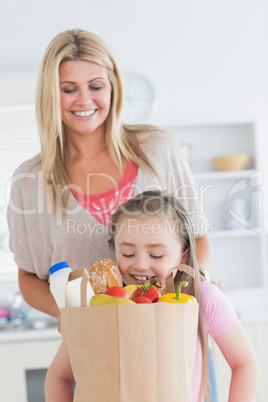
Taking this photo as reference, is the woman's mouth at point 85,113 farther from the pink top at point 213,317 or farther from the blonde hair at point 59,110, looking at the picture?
the pink top at point 213,317

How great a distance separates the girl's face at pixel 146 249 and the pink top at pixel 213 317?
0.36 ft

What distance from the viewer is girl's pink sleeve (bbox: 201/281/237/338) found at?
1.20 m

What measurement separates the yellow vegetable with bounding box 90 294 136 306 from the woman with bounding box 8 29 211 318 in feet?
1.67

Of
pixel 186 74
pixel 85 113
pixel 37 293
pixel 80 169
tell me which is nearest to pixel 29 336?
pixel 37 293

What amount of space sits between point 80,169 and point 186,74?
2.18m

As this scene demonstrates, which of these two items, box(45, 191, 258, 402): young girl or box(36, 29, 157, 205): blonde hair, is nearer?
box(45, 191, 258, 402): young girl

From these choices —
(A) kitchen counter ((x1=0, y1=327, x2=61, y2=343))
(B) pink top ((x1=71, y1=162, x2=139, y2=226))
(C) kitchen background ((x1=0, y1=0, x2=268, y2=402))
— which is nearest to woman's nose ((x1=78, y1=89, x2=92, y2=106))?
(B) pink top ((x1=71, y1=162, x2=139, y2=226))

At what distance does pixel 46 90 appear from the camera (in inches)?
59.7

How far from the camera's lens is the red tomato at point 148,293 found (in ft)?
3.48

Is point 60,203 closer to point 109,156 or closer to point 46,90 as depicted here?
point 109,156

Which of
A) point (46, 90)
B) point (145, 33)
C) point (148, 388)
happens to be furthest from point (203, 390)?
point (145, 33)

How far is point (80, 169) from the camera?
1601mm

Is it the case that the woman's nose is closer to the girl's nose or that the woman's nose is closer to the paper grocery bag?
the girl's nose

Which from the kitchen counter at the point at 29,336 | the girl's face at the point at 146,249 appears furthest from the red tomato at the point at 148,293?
the kitchen counter at the point at 29,336
